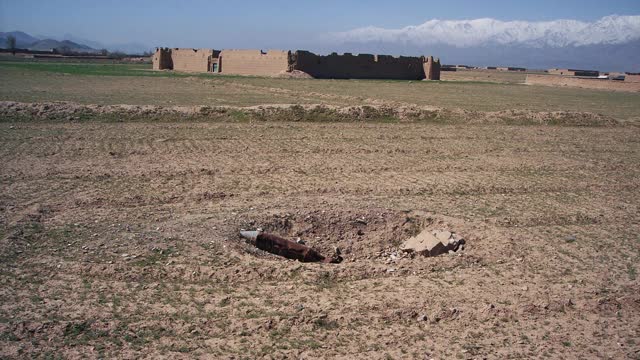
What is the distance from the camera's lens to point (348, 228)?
29.1 ft

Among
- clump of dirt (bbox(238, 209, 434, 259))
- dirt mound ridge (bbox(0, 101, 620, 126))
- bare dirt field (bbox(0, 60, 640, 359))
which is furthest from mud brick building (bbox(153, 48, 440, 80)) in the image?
clump of dirt (bbox(238, 209, 434, 259))

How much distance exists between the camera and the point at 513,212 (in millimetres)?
9852

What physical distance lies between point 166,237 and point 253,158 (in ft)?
19.5

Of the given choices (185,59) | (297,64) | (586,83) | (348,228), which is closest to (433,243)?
(348,228)

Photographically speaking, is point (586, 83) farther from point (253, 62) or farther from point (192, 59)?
point (192, 59)

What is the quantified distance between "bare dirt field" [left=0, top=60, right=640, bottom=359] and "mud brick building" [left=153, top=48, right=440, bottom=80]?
36733 millimetres

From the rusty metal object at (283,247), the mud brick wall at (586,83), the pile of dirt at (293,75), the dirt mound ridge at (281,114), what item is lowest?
the rusty metal object at (283,247)

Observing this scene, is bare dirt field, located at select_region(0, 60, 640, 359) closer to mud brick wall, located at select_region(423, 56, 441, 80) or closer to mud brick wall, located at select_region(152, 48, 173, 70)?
mud brick wall, located at select_region(423, 56, 441, 80)

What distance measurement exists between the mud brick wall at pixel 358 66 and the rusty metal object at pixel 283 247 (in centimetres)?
4394

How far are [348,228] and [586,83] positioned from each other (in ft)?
199

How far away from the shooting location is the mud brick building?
170 ft

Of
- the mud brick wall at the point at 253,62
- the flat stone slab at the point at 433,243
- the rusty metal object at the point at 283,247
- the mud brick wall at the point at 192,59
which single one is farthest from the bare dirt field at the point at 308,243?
the mud brick wall at the point at 192,59

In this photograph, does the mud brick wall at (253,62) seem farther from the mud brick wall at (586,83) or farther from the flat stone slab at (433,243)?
the flat stone slab at (433,243)

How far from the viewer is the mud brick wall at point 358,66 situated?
51.9m
